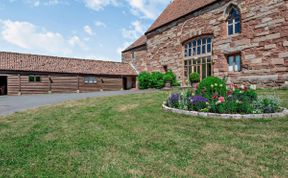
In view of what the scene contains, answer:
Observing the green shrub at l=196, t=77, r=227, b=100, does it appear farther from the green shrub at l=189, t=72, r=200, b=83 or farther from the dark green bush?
the dark green bush

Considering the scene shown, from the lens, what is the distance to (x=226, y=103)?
20.5 feet

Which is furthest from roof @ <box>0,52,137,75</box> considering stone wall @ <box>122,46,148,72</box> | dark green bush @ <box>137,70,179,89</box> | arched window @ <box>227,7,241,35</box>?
arched window @ <box>227,7,241,35</box>

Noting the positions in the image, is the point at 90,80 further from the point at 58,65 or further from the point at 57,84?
the point at 58,65

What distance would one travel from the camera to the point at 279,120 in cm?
540

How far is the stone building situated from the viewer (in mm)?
11852

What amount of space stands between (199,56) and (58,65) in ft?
57.4

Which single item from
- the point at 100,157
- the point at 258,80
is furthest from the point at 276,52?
the point at 100,157

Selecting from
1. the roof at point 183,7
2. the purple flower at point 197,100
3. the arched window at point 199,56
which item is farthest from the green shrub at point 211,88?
the roof at point 183,7

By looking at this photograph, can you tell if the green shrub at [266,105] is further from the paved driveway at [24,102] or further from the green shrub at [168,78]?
the green shrub at [168,78]

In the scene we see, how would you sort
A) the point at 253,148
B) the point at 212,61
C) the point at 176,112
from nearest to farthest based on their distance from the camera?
the point at 253,148 < the point at 176,112 < the point at 212,61

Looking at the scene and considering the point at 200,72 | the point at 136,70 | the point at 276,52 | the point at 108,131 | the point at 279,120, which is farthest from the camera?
the point at 136,70

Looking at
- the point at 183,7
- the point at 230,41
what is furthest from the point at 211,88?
the point at 183,7

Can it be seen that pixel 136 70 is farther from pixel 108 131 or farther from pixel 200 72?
pixel 108 131

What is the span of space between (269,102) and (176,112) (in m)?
3.23
